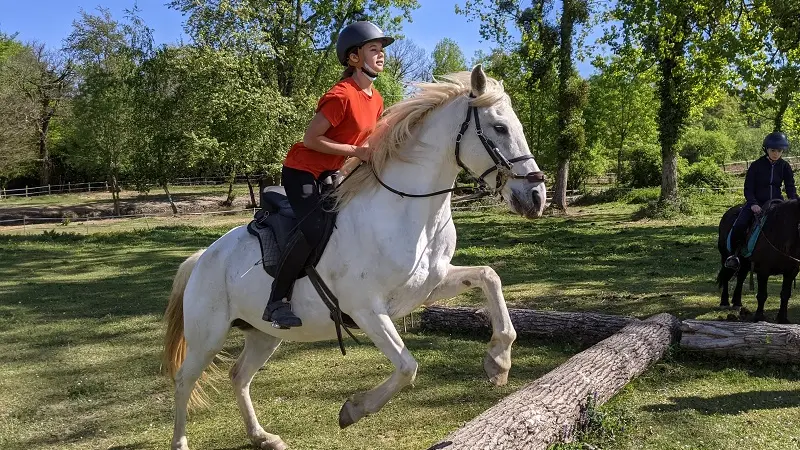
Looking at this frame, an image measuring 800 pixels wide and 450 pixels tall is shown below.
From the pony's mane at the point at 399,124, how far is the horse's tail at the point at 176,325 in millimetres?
1900

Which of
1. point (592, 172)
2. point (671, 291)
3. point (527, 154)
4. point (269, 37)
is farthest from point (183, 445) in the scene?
point (592, 172)

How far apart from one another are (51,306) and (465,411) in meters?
9.10

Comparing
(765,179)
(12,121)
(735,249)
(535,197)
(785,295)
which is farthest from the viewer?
(12,121)

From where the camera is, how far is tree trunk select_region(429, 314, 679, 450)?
13.7 ft

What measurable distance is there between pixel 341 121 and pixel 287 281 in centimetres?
121

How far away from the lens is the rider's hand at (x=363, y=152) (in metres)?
4.22

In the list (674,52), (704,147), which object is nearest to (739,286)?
(674,52)

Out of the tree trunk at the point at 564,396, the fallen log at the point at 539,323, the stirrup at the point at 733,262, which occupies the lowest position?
the fallen log at the point at 539,323

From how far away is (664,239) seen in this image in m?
17.7

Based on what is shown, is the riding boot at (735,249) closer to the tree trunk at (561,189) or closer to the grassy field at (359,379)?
the grassy field at (359,379)

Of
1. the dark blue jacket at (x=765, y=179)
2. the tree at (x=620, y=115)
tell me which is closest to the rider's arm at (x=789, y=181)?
the dark blue jacket at (x=765, y=179)

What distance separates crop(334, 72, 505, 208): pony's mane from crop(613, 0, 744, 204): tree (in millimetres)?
19280

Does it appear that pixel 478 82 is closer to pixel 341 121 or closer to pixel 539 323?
pixel 341 121

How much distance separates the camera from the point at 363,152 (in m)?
4.23
